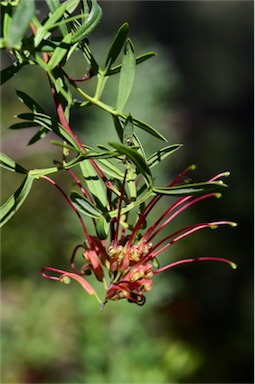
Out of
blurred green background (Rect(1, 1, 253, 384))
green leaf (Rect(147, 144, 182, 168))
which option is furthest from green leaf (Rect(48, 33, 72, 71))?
blurred green background (Rect(1, 1, 253, 384))

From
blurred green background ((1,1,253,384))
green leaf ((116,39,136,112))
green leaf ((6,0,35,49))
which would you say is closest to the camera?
green leaf ((6,0,35,49))

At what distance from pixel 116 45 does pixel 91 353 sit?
3.21ft

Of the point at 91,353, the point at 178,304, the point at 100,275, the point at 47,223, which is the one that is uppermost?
the point at 100,275

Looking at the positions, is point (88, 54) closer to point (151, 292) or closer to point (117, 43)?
point (117, 43)

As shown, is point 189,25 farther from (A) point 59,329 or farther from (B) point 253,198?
(A) point 59,329

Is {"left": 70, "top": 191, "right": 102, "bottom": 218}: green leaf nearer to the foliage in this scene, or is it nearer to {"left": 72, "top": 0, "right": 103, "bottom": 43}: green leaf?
the foliage

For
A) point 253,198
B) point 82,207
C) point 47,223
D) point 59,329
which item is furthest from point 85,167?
point 253,198

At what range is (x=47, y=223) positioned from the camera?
1720 mm

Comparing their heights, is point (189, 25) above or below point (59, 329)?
above

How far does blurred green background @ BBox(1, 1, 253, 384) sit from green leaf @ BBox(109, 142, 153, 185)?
3.18ft

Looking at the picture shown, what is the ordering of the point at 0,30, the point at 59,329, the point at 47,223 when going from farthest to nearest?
the point at 47,223, the point at 59,329, the point at 0,30

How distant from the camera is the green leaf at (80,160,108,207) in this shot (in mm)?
476

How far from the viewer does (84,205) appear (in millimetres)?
464

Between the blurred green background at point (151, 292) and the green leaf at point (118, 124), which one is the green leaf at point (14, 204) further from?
the blurred green background at point (151, 292)
